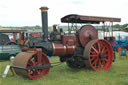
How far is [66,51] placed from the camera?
22.3 feet

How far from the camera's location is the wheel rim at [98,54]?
689 centimetres

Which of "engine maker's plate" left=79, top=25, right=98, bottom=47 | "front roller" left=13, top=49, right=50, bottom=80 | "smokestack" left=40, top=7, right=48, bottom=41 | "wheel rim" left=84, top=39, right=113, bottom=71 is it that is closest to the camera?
"front roller" left=13, top=49, right=50, bottom=80

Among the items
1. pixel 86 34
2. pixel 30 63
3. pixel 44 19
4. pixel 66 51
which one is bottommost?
pixel 30 63

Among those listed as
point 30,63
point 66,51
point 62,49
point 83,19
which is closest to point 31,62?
point 30,63

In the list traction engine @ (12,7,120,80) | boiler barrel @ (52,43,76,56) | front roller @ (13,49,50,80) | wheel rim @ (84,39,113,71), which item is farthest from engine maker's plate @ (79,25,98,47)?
front roller @ (13,49,50,80)

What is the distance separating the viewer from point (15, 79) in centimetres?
572

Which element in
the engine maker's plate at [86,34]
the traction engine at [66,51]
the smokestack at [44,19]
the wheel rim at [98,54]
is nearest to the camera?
the traction engine at [66,51]

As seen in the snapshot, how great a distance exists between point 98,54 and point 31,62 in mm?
2576

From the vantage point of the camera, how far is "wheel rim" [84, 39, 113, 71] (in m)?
6.89

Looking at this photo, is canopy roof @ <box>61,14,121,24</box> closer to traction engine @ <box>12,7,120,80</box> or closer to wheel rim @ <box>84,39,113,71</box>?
traction engine @ <box>12,7,120,80</box>

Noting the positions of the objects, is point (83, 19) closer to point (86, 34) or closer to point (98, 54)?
point (86, 34)

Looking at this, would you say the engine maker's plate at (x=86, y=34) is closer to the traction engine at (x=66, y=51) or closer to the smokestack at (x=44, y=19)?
the traction engine at (x=66, y=51)

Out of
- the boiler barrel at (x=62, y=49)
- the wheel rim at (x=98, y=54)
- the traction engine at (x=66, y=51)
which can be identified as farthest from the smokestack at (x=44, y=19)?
the wheel rim at (x=98, y=54)

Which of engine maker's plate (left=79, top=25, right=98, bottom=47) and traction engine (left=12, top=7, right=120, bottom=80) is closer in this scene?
traction engine (left=12, top=7, right=120, bottom=80)
